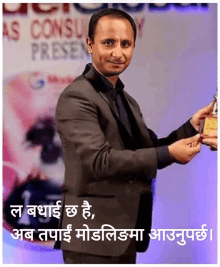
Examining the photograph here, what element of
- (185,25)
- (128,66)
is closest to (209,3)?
(185,25)

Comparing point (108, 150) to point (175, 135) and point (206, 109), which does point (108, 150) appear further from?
point (206, 109)

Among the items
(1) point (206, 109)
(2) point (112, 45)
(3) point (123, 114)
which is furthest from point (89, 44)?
(1) point (206, 109)

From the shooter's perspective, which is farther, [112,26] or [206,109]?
[206,109]

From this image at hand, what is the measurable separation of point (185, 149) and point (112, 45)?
2.02ft

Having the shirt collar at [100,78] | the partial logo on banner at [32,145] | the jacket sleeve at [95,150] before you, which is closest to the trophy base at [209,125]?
the jacket sleeve at [95,150]

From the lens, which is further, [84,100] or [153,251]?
[153,251]

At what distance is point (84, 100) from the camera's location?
5.92ft

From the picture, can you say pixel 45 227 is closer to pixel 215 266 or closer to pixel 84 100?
pixel 84 100

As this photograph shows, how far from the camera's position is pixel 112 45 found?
1922mm

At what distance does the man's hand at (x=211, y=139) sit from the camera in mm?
2023

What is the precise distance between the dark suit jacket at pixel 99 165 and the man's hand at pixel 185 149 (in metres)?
0.12

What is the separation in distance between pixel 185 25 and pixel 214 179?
83cm

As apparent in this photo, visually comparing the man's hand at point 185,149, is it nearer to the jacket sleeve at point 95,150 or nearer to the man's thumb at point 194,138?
the man's thumb at point 194,138

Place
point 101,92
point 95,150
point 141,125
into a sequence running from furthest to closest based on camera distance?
point 141,125, point 101,92, point 95,150
